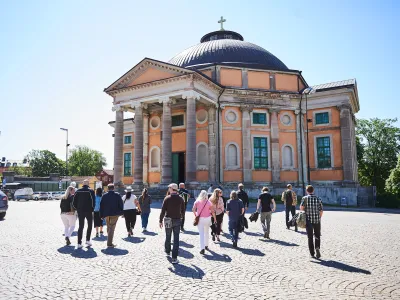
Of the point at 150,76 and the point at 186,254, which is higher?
the point at 150,76

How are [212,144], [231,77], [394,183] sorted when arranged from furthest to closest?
[394,183] → [231,77] → [212,144]

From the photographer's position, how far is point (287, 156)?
33.3m

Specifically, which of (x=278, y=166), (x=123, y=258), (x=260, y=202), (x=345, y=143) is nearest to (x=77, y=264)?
(x=123, y=258)

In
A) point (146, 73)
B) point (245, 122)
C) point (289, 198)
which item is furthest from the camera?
point (245, 122)

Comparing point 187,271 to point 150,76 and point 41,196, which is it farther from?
point 41,196

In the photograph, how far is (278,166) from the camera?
32281 millimetres

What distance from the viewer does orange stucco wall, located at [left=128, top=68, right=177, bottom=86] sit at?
29444 mm

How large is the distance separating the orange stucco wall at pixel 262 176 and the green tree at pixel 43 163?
73.4 m

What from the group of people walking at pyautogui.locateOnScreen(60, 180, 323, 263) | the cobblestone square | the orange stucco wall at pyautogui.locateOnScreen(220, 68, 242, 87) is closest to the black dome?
the orange stucco wall at pyautogui.locateOnScreen(220, 68, 242, 87)

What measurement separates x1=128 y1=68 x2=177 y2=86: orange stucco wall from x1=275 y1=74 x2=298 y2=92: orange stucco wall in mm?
11908

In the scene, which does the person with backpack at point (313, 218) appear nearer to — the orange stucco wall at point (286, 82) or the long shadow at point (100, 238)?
the long shadow at point (100, 238)

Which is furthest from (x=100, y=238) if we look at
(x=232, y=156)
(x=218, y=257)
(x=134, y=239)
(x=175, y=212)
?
(x=232, y=156)

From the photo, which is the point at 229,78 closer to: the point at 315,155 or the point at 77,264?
the point at 315,155

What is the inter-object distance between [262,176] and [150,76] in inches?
591
